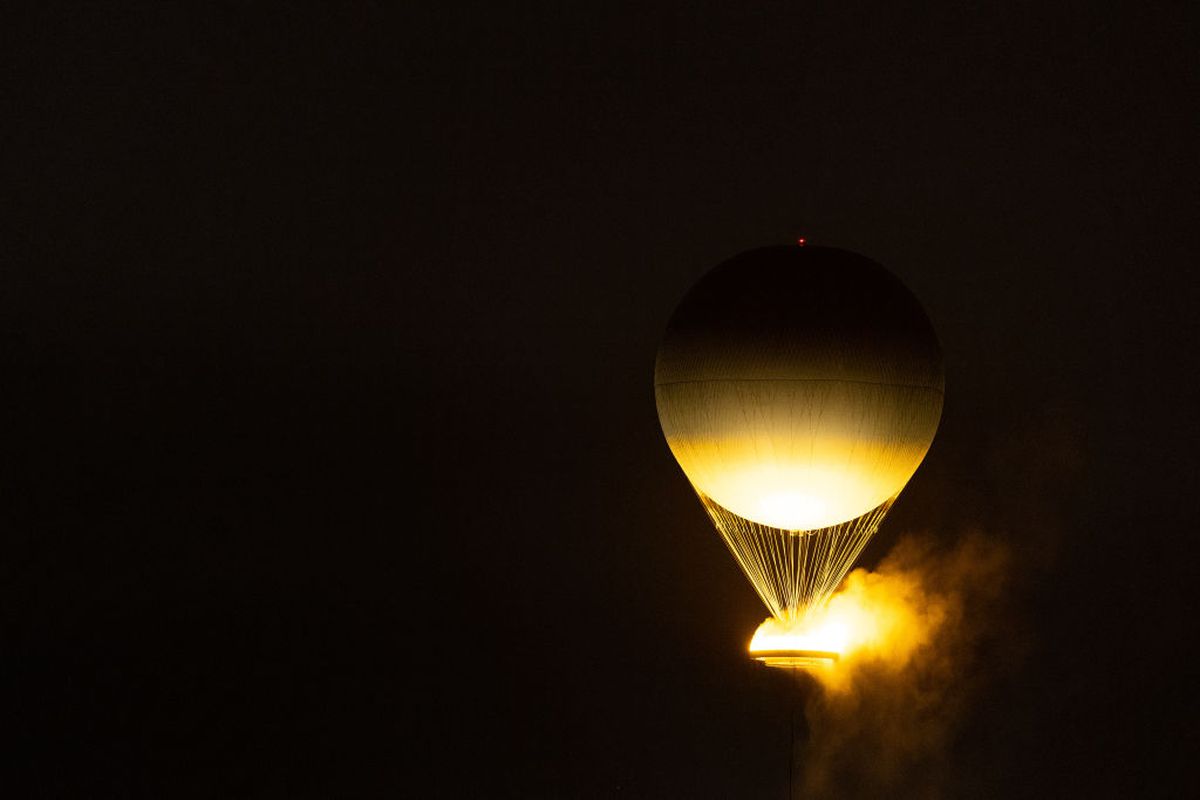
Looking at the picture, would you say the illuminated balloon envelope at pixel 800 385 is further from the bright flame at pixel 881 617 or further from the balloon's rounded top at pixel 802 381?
the bright flame at pixel 881 617

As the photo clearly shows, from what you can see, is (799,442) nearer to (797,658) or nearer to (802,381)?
(802,381)

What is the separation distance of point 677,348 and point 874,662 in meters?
3.96

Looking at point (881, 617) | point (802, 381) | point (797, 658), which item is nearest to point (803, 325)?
point (802, 381)

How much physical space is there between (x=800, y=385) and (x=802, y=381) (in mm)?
31

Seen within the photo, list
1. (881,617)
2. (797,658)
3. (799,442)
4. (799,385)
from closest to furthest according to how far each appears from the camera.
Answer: (799,385), (799,442), (797,658), (881,617)

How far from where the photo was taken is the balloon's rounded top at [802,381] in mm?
17938

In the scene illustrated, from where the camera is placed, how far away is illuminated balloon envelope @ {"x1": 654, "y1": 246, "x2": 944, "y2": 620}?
58.9 feet

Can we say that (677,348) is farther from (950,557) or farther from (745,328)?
(950,557)

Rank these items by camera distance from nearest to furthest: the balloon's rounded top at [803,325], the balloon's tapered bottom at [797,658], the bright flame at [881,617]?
the balloon's rounded top at [803,325]
the balloon's tapered bottom at [797,658]
the bright flame at [881,617]

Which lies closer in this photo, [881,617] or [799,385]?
[799,385]

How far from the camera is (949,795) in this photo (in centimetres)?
2042

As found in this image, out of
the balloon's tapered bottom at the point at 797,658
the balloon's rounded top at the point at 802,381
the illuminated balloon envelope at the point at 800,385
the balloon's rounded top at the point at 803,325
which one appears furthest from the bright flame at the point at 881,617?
the balloon's rounded top at the point at 803,325

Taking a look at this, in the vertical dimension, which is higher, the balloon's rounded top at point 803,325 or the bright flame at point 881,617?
the balloon's rounded top at point 803,325

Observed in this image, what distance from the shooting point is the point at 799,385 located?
1792 cm
